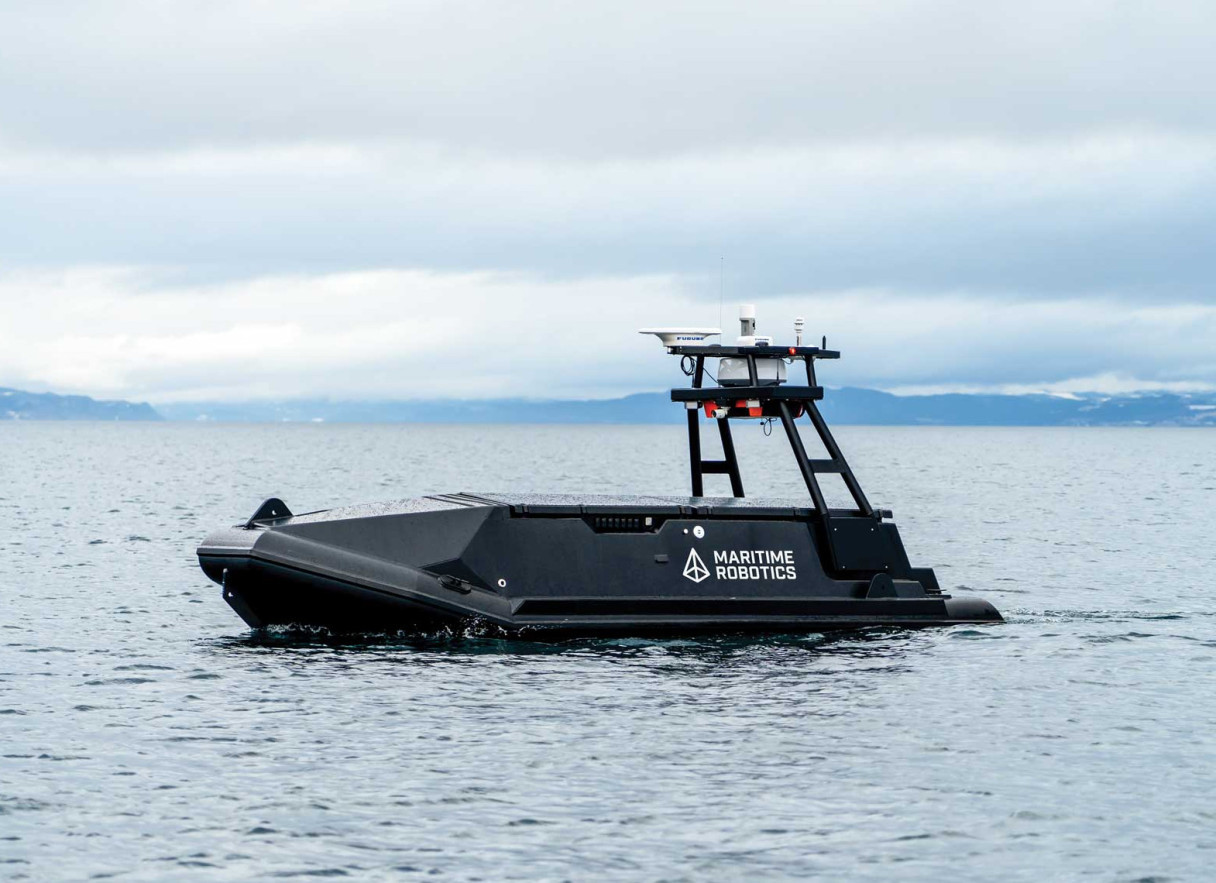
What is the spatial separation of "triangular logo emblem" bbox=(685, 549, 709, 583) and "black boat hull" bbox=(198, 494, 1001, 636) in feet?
0.06

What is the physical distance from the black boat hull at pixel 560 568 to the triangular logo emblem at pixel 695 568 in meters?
0.02

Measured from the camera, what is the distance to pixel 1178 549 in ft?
133

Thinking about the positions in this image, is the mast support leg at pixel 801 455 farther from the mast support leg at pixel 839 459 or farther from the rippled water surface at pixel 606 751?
→ the rippled water surface at pixel 606 751

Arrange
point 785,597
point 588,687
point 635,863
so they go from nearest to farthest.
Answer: point 635,863 < point 588,687 < point 785,597

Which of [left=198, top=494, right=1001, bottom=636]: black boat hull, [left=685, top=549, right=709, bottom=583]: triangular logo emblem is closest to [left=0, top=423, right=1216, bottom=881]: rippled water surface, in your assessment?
[left=198, top=494, right=1001, bottom=636]: black boat hull

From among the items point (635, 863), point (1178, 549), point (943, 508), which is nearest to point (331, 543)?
point (635, 863)

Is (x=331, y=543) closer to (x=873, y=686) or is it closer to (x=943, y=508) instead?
(x=873, y=686)

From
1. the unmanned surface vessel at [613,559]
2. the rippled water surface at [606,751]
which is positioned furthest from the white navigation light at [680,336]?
the rippled water surface at [606,751]

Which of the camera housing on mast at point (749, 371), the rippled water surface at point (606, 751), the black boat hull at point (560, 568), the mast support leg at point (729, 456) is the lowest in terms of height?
the rippled water surface at point (606, 751)

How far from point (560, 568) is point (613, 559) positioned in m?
0.70

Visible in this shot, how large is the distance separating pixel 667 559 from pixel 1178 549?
82.8 ft

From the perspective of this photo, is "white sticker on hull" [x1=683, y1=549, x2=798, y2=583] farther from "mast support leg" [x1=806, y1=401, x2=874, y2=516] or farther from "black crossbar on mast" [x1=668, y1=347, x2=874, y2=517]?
"mast support leg" [x1=806, y1=401, x2=874, y2=516]

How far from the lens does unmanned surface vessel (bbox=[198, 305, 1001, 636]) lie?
19031 millimetres

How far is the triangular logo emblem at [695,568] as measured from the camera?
19.8m
